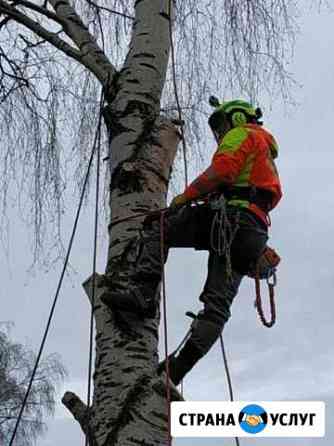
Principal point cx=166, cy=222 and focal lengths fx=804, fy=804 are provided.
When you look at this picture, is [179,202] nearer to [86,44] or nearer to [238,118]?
[238,118]

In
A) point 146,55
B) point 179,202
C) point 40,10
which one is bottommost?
point 179,202

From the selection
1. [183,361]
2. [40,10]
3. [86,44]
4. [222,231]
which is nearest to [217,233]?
[222,231]

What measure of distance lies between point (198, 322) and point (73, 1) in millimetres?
2694

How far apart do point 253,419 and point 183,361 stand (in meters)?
0.35

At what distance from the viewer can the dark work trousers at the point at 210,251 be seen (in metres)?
3.01

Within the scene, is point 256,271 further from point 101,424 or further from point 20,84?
point 20,84

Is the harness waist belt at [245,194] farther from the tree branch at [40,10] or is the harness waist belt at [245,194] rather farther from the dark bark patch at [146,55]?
the tree branch at [40,10]

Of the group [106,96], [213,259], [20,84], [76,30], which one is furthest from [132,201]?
[20,84]

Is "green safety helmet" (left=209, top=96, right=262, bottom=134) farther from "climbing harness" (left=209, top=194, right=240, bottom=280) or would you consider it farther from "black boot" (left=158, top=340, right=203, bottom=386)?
"black boot" (left=158, top=340, right=203, bottom=386)

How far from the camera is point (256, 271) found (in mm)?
3174

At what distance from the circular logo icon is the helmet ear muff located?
1.15 meters

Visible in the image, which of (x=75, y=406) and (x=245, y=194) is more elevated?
(x=245, y=194)

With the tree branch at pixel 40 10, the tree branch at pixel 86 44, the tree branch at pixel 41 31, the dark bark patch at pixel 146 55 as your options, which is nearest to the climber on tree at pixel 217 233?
the dark bark patch at pixel 146 55

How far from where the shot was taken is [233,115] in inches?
133
